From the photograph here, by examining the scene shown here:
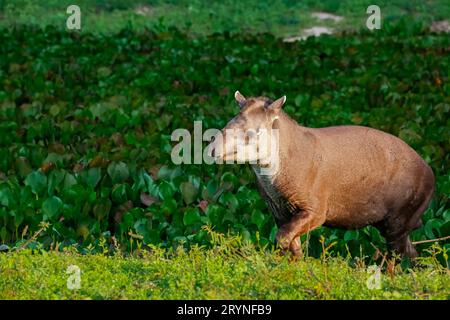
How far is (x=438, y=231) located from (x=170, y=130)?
4.73 m

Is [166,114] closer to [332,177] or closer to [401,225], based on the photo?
[401,225]

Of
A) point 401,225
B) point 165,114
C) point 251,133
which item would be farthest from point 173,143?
point 251,133

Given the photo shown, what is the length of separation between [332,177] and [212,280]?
149cm

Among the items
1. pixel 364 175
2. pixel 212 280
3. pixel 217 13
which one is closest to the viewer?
pixel 212 280

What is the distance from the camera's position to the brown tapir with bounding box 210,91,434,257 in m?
7.91

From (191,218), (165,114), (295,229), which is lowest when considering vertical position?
(191,218)

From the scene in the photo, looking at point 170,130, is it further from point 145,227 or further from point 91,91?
point 145,227

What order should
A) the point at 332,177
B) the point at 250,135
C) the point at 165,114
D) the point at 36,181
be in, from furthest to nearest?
the point at 165,114, the point at 36,181, the point at 332,177, the point at 250,135

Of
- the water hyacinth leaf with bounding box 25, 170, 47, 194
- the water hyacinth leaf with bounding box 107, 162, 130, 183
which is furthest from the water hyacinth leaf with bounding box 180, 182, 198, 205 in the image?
the water hyacinth leaf with bounding box 25, 170, 47, 194

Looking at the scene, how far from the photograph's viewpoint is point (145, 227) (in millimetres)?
10141

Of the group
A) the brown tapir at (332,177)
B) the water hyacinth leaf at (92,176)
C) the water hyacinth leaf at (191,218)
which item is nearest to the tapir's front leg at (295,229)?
the brown tapir at (332,177)

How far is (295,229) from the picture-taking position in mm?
8031

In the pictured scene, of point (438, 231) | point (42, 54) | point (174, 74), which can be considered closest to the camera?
point (438, 231)
